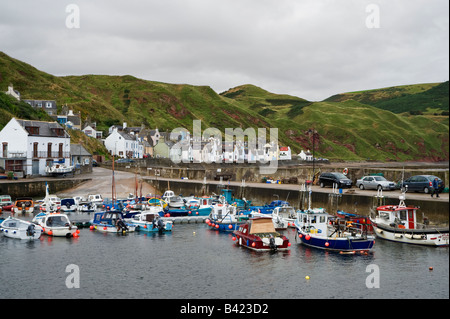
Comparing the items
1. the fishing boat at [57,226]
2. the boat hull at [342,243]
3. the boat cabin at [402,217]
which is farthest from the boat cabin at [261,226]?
the fishing boat at [57,226]

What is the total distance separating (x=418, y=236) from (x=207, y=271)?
17.4 metres

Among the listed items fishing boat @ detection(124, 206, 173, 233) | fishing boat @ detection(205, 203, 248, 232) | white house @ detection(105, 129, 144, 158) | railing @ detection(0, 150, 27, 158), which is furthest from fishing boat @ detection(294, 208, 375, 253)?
white house @ detection(105, 129, 144, 158)

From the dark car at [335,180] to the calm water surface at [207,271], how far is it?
16.4 metres

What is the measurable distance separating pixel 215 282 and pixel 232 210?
22.1 meters

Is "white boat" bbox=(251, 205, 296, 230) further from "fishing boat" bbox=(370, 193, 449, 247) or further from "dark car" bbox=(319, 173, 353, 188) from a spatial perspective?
"fishing boat" bbox=(370, 193, 449, 247)

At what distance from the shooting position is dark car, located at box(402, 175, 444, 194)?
4297 cm

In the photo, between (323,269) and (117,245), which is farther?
(117,245)

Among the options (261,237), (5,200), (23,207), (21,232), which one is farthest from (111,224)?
(5,200)

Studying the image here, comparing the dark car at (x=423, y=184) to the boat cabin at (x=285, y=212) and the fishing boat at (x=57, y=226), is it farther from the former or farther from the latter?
the fishing boat at (x=57, y=226)

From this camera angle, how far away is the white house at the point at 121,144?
391ft

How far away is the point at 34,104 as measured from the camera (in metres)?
127

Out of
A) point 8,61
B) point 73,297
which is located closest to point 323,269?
point 73,297

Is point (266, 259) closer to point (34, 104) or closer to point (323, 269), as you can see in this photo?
point (323, 269)

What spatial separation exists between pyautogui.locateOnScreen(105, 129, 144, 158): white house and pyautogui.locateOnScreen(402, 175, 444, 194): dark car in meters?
86.9
